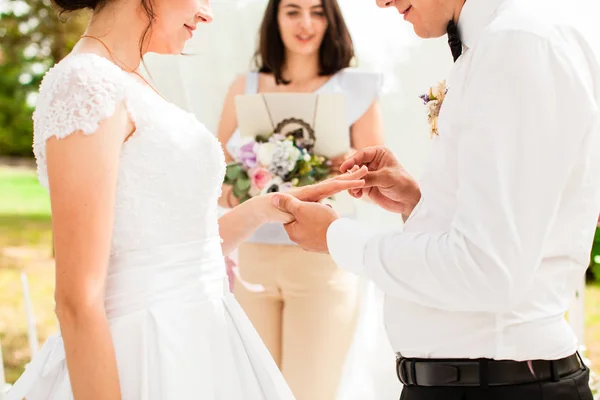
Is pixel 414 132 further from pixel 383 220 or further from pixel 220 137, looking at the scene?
pixel 220 137

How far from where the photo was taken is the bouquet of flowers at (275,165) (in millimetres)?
2877

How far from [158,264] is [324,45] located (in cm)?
197

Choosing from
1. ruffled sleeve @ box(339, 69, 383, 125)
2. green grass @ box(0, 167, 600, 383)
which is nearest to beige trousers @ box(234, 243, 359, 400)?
ruffled sleeve @ box(339, 69, 383, 125)

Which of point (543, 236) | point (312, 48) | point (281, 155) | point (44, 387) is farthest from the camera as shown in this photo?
point (312, 48)

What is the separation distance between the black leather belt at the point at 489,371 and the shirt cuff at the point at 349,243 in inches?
8.8

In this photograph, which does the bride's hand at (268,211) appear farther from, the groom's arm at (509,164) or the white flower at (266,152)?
the white flower at (266,152)

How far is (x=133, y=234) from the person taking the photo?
1.46 metres

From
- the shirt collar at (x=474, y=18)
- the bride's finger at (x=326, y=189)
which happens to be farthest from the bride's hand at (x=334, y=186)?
the shirt collar at (x=474, y=18)

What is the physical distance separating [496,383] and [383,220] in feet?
7.69

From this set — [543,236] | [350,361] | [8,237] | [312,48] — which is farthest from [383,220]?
[8,237]

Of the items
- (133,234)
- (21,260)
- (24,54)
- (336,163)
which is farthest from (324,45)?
(24,54)

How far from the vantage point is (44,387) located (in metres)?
1.49

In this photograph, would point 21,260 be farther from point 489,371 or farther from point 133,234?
point 489,371

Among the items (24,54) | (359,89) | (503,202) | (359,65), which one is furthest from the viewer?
(24,54)
